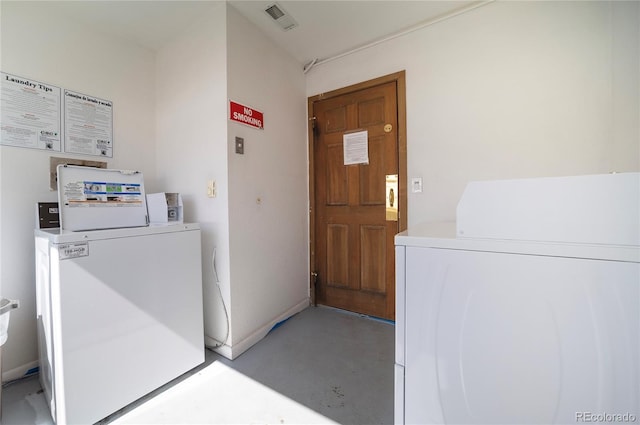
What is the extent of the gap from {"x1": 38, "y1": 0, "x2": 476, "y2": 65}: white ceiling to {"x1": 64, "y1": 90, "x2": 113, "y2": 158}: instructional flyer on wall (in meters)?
0.57

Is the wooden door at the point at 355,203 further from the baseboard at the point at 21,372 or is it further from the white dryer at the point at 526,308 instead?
the baseboard at the point at 21,372

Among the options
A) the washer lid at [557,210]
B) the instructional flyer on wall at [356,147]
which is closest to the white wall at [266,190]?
the instructional flyer on wall at [356,147]

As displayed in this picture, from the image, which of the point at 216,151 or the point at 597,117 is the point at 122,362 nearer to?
the point at 216,151

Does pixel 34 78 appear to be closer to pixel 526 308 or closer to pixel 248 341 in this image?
pixel 248 341


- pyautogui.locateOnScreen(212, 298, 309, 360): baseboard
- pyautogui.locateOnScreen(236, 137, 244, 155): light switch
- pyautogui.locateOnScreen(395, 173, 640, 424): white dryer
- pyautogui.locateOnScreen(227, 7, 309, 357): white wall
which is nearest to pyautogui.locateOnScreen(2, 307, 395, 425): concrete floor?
pyautogui.locateOnScreen(212, 298, 309, 360): baseboard

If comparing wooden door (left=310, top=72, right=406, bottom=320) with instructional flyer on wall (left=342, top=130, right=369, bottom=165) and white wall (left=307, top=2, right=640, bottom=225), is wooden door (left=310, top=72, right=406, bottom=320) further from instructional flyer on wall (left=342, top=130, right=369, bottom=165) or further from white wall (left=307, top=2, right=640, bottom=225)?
white wall (left=307, top=2, right=640, bottom=225)

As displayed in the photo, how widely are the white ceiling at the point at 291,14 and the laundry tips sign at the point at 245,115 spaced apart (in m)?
0.67

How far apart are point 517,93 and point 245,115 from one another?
1.91 metres

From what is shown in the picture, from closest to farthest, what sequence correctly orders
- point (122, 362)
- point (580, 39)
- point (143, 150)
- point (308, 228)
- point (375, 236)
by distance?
point (122, 362) → point (580, 39) → point (143, 150) → point (375, 236) → point (308, 228)

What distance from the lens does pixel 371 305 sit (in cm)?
228

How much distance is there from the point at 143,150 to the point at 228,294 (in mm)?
1446

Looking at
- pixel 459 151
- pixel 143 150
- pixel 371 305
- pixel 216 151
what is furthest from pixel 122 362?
pixel 459 151

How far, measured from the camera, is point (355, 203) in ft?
7.57

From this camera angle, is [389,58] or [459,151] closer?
[459,151]
